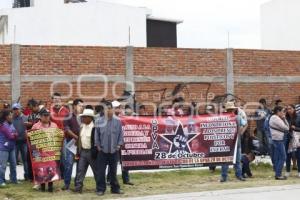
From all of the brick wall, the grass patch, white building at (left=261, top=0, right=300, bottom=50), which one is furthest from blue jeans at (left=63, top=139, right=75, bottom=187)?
white building at (left=261, top=0, right=300, bottom=50)

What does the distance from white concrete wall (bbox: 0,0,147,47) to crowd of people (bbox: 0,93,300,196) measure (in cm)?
2206

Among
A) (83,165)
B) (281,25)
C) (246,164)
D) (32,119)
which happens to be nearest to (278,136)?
(246,164)

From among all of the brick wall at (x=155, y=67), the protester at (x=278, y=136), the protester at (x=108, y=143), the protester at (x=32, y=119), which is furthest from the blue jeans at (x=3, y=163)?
the protester at (x=278, y=136)

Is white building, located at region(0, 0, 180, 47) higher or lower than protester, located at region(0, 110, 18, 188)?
higher

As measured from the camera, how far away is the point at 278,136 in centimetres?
1337

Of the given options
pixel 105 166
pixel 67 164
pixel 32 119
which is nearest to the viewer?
pixel 105 166

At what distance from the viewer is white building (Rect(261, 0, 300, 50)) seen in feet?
97.7

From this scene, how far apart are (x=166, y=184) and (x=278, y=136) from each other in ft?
9.49

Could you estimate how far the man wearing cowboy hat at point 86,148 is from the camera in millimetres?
11547

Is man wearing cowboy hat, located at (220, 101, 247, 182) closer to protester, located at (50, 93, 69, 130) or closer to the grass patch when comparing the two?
the grass patch

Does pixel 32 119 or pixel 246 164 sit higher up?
pixel 32 119

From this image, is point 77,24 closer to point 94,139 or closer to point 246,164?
point 246,164

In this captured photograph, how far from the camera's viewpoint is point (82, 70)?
18.1 m

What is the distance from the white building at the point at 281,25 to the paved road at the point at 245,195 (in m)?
18.4
